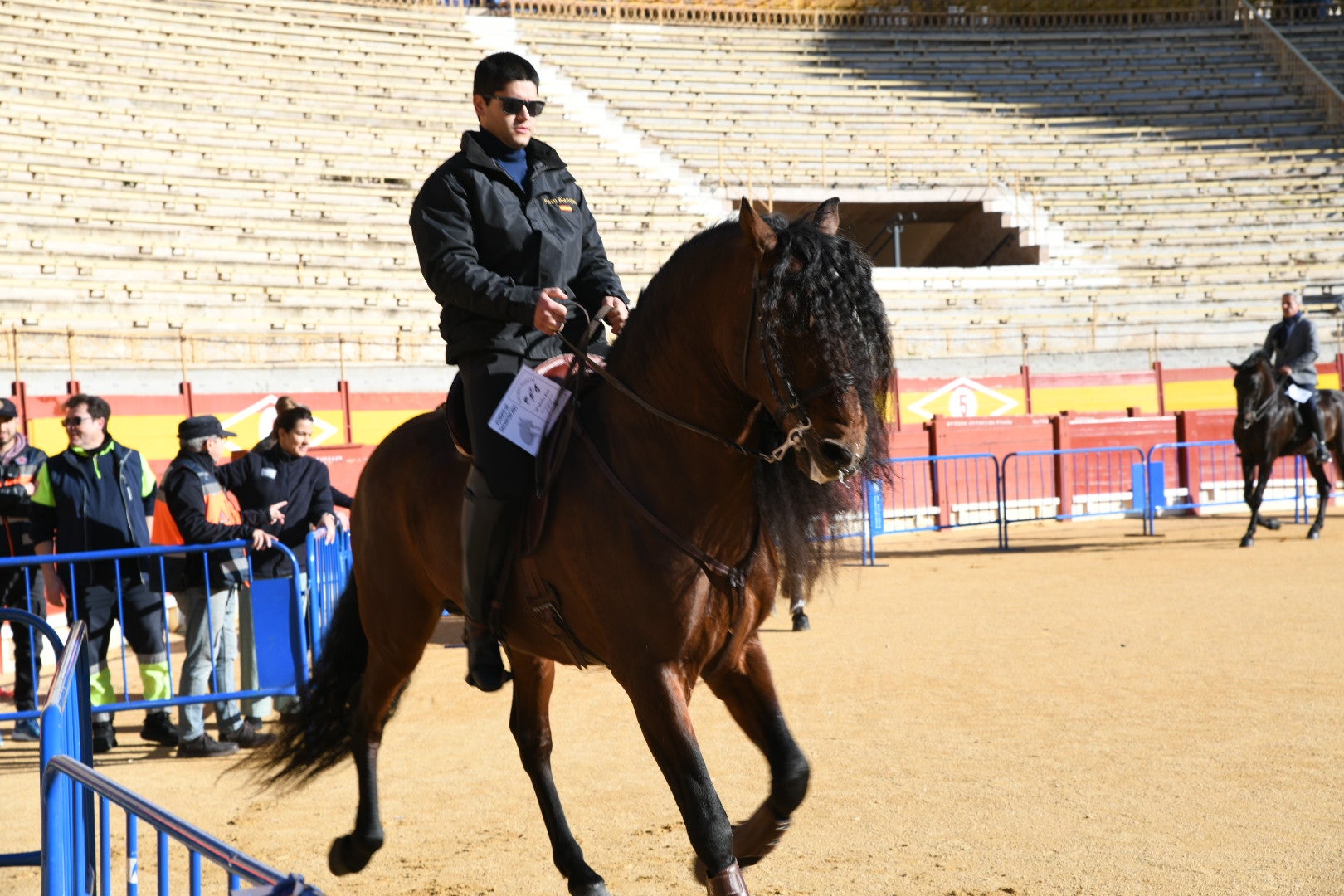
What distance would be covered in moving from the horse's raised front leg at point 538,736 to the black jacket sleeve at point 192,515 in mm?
3410

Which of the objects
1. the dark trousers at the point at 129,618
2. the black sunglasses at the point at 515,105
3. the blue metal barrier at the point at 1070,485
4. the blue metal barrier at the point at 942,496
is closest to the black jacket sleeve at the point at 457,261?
the black sunglasses at the point at 515,105

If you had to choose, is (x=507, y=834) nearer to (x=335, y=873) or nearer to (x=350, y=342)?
(x=335, y=873)

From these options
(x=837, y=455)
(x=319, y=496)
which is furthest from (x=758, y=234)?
(x=319, y=496)

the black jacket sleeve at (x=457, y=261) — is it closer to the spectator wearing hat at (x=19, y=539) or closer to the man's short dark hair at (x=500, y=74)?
the man's short dark hair at (x=500, y=74)

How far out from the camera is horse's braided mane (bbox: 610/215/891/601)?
263 centimetres

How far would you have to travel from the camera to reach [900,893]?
3.65m

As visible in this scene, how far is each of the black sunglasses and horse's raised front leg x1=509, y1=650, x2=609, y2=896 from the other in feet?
5.44

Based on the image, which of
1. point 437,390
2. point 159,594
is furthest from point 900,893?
point 437,390

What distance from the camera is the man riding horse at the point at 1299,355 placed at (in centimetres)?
1302

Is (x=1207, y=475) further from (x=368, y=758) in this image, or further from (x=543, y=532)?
(x=543, y=532)

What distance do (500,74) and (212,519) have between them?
4.38 m

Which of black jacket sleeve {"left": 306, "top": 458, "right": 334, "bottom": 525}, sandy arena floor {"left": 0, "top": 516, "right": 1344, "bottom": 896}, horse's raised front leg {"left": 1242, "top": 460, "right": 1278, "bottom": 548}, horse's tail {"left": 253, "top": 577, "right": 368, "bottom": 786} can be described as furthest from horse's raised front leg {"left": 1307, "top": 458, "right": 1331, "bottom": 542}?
horse's tail {"left": 253, "top": 577, "right": 368, "bottom": 786}

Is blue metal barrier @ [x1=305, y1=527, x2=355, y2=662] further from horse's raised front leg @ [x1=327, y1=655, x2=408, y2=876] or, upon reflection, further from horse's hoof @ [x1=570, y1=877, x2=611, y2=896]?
horse's hoof @ [x1=570, y1=877, x2=611, y2=896]

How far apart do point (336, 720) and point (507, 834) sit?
763 mm
